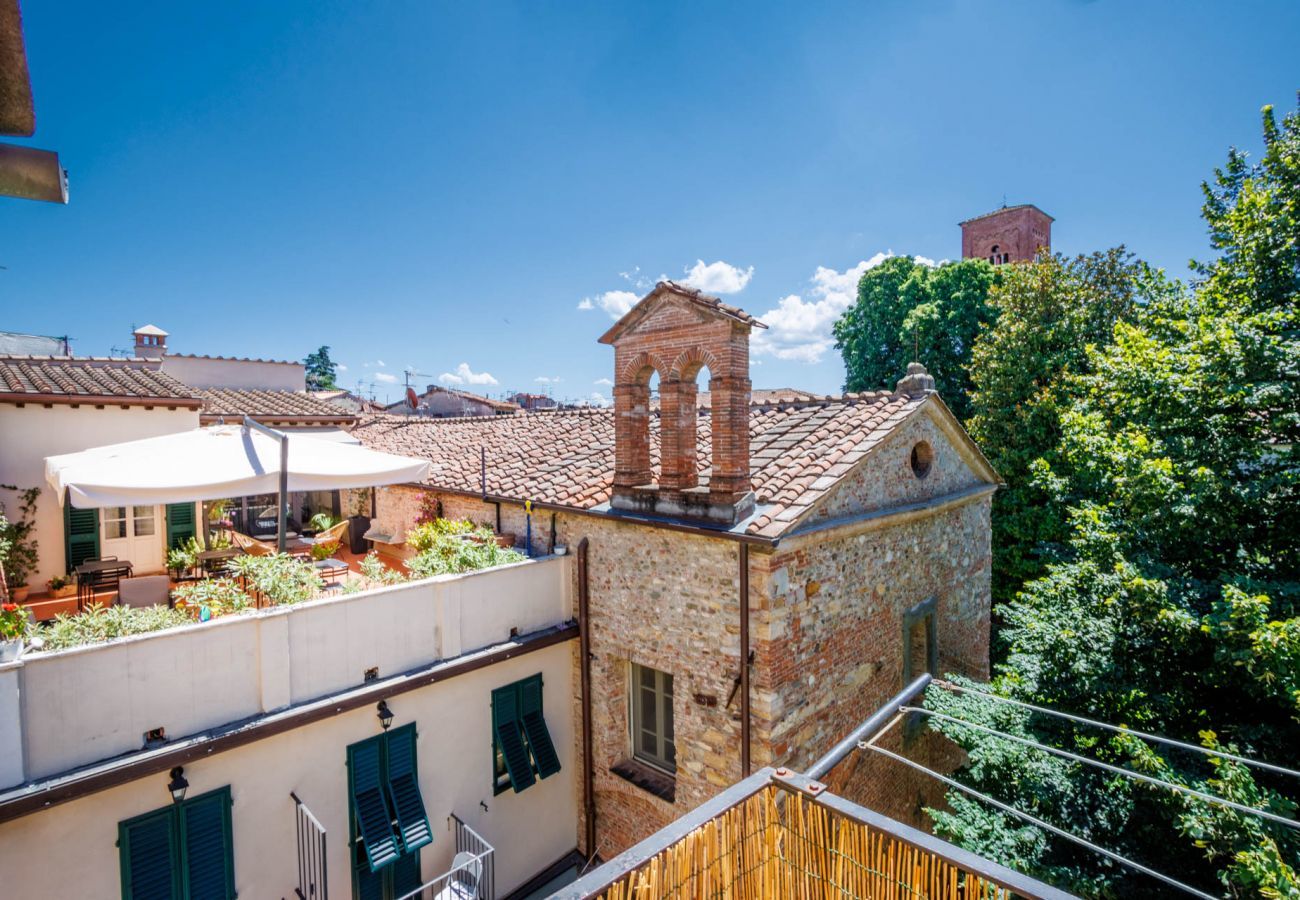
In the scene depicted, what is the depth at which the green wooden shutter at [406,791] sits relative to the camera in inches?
275

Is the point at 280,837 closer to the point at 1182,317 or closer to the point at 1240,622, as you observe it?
the point at 1240,622

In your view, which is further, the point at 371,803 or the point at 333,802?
the point at 371,803

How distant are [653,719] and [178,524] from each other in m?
8.73

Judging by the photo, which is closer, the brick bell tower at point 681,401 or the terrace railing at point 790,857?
the terrace railing at point 790,857

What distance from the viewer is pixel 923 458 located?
382 inches

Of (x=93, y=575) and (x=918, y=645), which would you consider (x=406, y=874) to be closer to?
(x=93, y=575)

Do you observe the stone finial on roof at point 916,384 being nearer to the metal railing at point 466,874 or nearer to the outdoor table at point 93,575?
the metal railing at point 466,874

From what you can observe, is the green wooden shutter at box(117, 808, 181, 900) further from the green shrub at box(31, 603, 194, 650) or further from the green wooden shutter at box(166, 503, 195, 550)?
the green wooden shutter at box(166, 503, 195, 550)

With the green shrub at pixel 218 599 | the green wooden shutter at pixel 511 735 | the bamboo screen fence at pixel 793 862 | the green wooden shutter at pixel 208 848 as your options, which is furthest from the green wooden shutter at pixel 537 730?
the bamboo screen fence at pixel 793 862

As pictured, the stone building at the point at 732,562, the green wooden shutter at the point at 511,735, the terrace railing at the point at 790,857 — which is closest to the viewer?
the terrace railing at the point at 790,857

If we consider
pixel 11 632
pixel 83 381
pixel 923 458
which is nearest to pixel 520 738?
pixel 11 632

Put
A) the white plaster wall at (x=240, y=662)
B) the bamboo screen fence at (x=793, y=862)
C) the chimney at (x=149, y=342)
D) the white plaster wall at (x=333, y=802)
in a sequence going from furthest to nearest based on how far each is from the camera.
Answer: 1. the chimney at (x=149, y=342)
2. the white plaster wall at (x=333, y=802)
3. the white plaster wall at (x=240, y=662)
4. the bamboo screen fence at (x=793, y=862)

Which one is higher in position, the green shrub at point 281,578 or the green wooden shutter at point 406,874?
the green shrub at point 281,578

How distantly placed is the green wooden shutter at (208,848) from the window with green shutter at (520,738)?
3004mm
